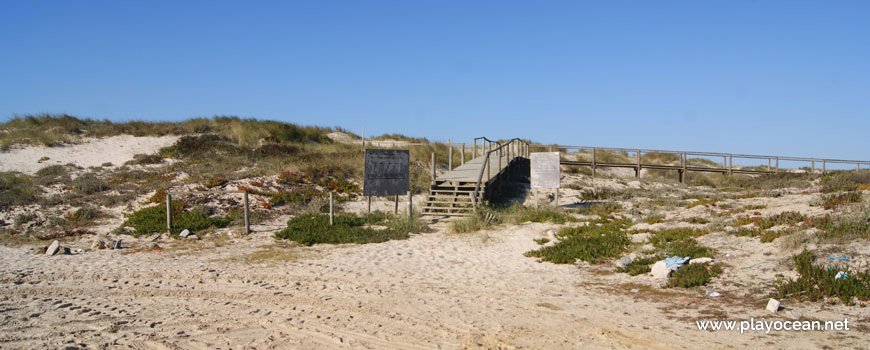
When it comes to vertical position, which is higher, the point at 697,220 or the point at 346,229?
the point at 697,220

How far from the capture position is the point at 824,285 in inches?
262

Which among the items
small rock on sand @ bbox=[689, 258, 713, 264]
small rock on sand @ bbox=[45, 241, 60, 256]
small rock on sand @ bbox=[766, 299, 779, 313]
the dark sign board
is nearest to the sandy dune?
small rock on sand @ bbox=[766, 299, 779, 313]

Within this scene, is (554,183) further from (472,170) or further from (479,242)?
(479,242)

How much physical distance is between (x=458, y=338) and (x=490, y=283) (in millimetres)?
3000

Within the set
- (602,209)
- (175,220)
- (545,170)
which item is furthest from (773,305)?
(175,220)

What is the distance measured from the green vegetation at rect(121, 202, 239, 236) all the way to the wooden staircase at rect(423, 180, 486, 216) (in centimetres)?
603

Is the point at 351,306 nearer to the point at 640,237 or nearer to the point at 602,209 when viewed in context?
the point at 640,237

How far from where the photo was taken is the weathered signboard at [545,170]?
55.8 ft

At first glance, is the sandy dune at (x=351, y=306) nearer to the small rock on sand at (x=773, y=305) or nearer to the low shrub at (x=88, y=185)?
the small rock on sand at (x=773, y=305)

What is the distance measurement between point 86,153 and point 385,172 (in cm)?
1624

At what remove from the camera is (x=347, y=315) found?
6.65m

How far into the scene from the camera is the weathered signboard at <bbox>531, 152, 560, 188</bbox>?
17.0 metres

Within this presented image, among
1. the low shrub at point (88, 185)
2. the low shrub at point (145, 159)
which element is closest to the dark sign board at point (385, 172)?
the low shrub at point (88, 185)

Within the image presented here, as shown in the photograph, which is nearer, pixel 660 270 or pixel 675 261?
pixel 660 270
